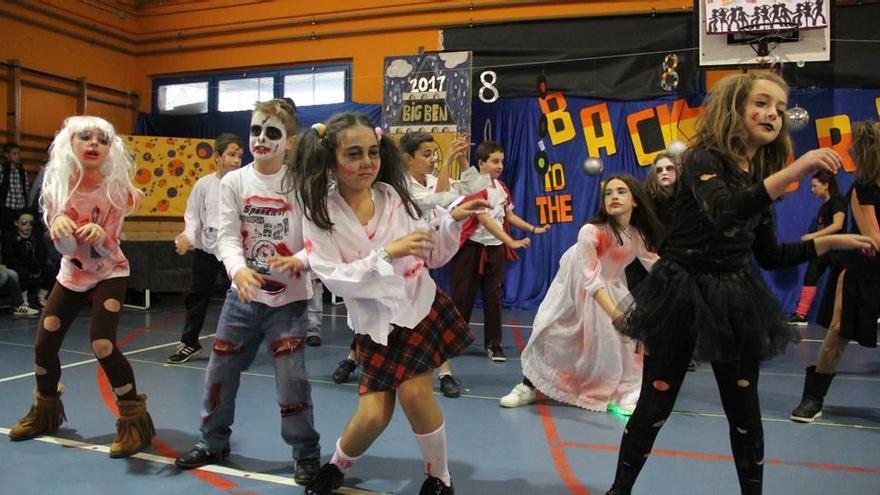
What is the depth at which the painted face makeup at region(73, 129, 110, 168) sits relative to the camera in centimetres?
296

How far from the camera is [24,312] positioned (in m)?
7.07

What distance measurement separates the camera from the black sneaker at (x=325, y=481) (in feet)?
7.70

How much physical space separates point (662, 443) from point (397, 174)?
5.86 ft

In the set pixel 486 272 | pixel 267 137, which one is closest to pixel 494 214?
pixel 486 272

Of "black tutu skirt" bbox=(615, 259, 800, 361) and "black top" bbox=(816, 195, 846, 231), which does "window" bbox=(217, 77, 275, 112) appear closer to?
"black top" bbox=(816, 195, 846, 231)

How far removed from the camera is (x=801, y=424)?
3383mm

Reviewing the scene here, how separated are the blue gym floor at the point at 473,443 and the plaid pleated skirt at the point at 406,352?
56 centimetres

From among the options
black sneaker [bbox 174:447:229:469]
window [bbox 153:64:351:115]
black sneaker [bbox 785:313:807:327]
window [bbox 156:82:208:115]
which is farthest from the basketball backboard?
window [bbox 156:82:208:115]

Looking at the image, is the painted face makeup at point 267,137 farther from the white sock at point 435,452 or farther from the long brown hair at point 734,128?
the long brown hair at point 734,128

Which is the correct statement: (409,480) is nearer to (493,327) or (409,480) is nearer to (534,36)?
(493,327)

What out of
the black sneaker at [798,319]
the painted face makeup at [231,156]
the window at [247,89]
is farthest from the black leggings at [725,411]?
the window at [247,89]

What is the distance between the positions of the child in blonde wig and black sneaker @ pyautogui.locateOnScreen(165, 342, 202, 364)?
1678mm

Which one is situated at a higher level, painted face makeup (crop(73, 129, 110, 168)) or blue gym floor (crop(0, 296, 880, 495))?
painted face makeup (crop(73, 129, 110, 168))

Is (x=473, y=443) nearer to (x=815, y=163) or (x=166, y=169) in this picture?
(x=815, y=163)
